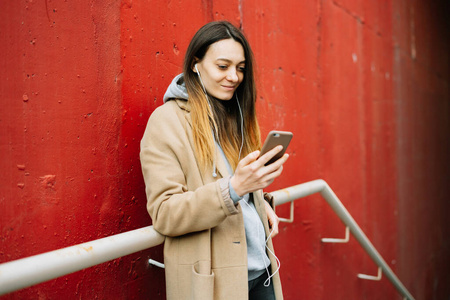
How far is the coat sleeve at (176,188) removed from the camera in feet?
4.47

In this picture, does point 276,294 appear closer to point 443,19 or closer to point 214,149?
point 214,149

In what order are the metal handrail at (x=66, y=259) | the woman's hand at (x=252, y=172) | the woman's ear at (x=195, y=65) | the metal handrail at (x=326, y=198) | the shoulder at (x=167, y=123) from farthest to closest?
the metal handrail at (x=326, y=198)
the woman's ear at (x=195, y=65)
the shoulder at (x=167, y=123)
the woman's hand at (x=252, y=172)
the metal handrail at (x=66, y=259)

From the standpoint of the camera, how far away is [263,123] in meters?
2.85

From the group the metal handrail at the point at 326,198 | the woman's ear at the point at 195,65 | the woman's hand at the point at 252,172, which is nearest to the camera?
the woman's hand at the point at 252,172

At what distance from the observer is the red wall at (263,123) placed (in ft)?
5.06

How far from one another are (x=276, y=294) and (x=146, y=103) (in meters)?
0.90

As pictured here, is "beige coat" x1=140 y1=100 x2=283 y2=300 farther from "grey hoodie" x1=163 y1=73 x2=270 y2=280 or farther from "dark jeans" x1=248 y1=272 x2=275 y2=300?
"dark jeans" x1=248 y1=272 x2=275 y2=300

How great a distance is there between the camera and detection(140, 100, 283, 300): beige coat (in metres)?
1.37

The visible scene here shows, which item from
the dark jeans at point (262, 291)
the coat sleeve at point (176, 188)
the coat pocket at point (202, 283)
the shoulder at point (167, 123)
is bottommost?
the dark jeans at point (262, 291)

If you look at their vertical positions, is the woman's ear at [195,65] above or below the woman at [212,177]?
above

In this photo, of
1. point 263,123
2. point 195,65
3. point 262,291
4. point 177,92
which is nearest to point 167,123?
point 177,92

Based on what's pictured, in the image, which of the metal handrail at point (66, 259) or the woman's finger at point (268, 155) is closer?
the metal handrail at point (66, 259)

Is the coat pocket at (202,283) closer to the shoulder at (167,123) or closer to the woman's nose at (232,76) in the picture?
the shoulder at (167,123)

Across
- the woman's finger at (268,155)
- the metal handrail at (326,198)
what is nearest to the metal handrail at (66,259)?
the woman's finger at (268,155)
